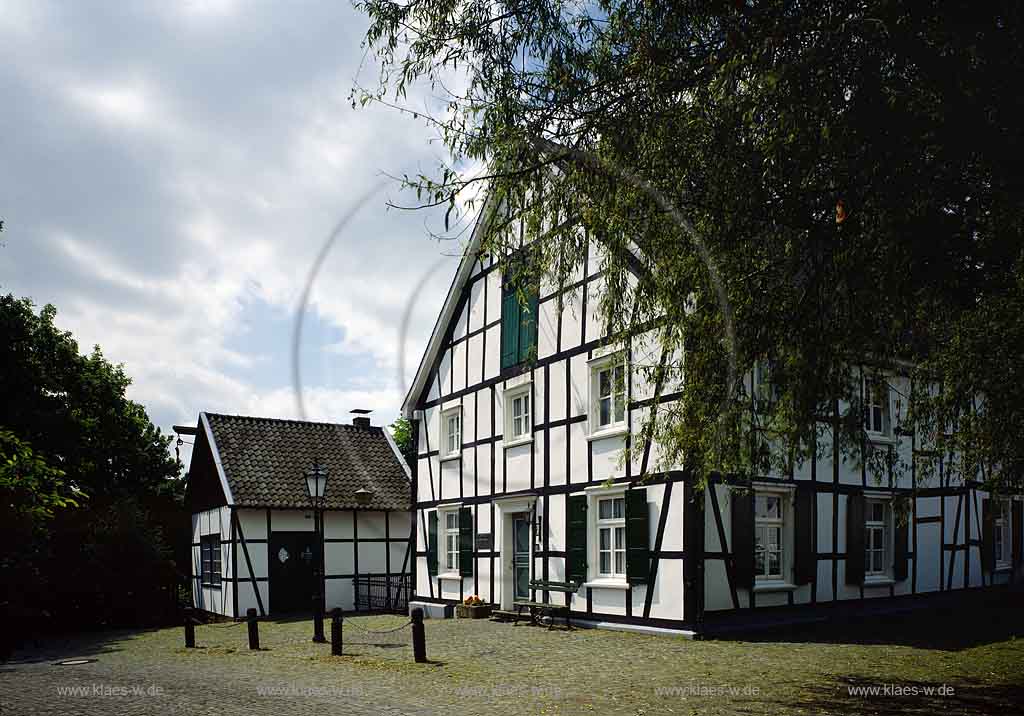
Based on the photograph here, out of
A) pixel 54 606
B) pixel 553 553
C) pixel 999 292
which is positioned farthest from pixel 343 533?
pixel 999 292

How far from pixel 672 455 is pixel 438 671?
159 inches

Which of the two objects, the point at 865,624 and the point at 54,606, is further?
the point at 54,606

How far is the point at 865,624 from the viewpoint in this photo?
15219 mm

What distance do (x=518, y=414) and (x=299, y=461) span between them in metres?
8.57

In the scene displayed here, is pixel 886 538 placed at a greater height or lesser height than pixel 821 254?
lesser

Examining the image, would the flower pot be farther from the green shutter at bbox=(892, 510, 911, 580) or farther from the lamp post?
the green shutter at bbox=(892, 510, 911, 580)

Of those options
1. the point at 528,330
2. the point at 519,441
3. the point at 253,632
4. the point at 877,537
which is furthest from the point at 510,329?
the point at 877,537

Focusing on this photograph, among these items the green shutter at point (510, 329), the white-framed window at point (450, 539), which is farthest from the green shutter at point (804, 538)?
the white-framed window at point (450, 539)

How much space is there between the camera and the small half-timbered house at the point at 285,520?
23.4 metres

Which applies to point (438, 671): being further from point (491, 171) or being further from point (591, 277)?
point (591, 277)

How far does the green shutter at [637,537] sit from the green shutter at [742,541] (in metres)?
1.23

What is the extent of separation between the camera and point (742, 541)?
14734 mm

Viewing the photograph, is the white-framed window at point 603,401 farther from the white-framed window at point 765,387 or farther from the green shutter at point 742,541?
the white-framed window at point 765,387

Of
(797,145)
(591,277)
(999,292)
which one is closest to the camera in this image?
(797,145)
